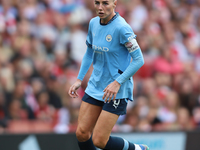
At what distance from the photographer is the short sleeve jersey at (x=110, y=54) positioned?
463 cm

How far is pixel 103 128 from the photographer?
4.70 m

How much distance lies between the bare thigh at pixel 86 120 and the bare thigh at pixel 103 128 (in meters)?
0.18

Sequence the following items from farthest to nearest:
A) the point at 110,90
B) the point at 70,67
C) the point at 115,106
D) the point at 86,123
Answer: the point at 70,67, the point at 86,123, the point at 115,106, the point at 110,90

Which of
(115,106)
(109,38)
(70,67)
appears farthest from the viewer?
(70,67)

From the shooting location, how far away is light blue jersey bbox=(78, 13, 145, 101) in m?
4.62

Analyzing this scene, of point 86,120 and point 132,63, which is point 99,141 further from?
point 132,63

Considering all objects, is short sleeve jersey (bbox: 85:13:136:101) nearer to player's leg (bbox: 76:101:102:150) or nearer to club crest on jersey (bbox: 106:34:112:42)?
club crest on jersey (bbox: 106:34:112:42)

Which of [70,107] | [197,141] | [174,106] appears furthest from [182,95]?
[70,107]

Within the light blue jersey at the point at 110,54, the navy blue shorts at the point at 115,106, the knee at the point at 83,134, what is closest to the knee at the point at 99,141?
the knee at the point at 83,134

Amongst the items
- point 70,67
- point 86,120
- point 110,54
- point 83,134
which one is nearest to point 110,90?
point 110,54

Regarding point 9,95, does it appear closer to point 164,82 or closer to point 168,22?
point 164,82

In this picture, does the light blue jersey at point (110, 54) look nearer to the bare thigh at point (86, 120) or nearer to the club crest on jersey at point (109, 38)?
the club crest on jersey at point (109, 38)

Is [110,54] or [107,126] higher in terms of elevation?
[110,54]

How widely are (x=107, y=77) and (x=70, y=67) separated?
4.31m
